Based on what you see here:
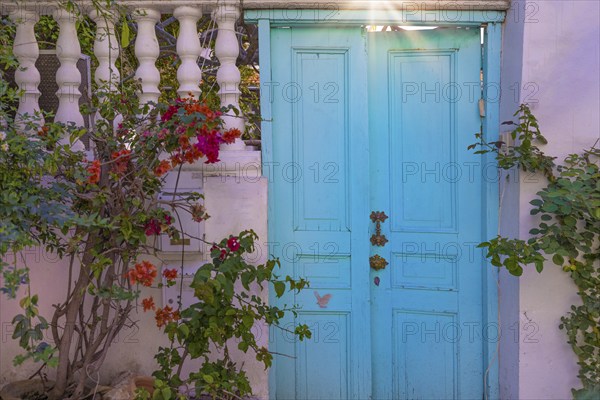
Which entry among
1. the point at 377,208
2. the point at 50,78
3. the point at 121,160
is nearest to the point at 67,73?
the point at 50,78

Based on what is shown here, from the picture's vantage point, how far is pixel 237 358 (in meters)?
3.86

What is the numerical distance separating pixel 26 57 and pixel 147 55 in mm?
719

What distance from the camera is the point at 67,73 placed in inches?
153

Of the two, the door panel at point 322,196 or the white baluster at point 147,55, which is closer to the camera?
the white baluster at point 147,55

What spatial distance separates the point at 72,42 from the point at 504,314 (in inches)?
121

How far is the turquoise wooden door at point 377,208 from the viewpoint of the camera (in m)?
4.05

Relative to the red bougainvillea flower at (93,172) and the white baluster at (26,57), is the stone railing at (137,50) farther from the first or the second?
the red bougainvillea flower at (93,172)

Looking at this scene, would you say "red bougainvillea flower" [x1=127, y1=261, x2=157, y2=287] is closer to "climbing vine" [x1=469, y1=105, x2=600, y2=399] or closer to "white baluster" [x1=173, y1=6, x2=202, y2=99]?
"white baluster" [x1=173, y1=6, x2=202, y2=99]

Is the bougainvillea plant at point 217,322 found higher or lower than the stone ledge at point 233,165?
lower

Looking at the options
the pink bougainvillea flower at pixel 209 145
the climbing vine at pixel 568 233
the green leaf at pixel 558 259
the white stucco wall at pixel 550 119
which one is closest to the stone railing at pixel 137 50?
the pink bougainvillea flower at pixel 209 145

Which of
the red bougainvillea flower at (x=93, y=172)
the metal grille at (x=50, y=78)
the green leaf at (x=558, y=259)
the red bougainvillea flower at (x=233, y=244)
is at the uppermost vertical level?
the metal grille at (x=50, y=78)

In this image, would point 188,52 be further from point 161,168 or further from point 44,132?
point 44,132

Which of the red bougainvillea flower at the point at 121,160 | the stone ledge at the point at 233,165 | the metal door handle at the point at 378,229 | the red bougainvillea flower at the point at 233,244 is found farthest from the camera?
the metal door handle at the point at 378,229

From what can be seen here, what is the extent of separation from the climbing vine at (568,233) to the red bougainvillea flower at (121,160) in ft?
6.46
